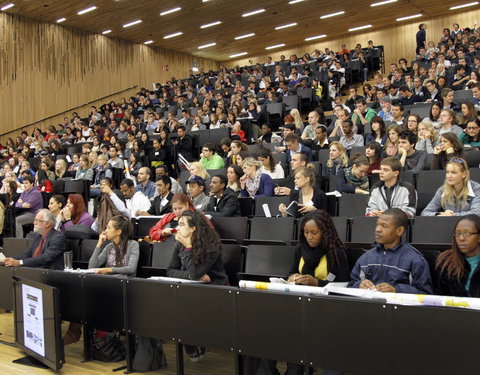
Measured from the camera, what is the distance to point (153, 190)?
660cm

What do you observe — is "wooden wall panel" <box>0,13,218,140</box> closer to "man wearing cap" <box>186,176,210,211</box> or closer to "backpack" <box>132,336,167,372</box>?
"man wearing cap" <box>186,176,210,211</box>

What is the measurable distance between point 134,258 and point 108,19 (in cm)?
1368

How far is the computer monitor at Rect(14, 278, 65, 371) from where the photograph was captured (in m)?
3.47

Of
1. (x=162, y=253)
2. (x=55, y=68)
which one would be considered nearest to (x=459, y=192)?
(x=162, y=253)

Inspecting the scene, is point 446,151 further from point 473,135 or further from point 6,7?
point 6,7

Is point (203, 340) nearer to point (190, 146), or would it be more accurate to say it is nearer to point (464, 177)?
point (464, 177)

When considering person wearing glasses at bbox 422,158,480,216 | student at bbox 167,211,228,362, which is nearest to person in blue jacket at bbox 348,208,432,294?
student at bbox 167,211,228,362

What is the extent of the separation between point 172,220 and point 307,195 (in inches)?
47.9

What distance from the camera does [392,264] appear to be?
2994mm

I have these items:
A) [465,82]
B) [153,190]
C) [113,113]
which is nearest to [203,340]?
[153,190]

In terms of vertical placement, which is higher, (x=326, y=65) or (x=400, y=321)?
(x=326, y=65)

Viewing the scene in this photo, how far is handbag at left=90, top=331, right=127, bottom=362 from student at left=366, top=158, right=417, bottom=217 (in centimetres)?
214

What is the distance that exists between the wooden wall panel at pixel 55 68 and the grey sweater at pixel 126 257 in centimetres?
1271

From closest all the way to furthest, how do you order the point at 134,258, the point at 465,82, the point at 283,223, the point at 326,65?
the point at 134,258
the point at 283,223
the point at 465,82
the point at 326,65
